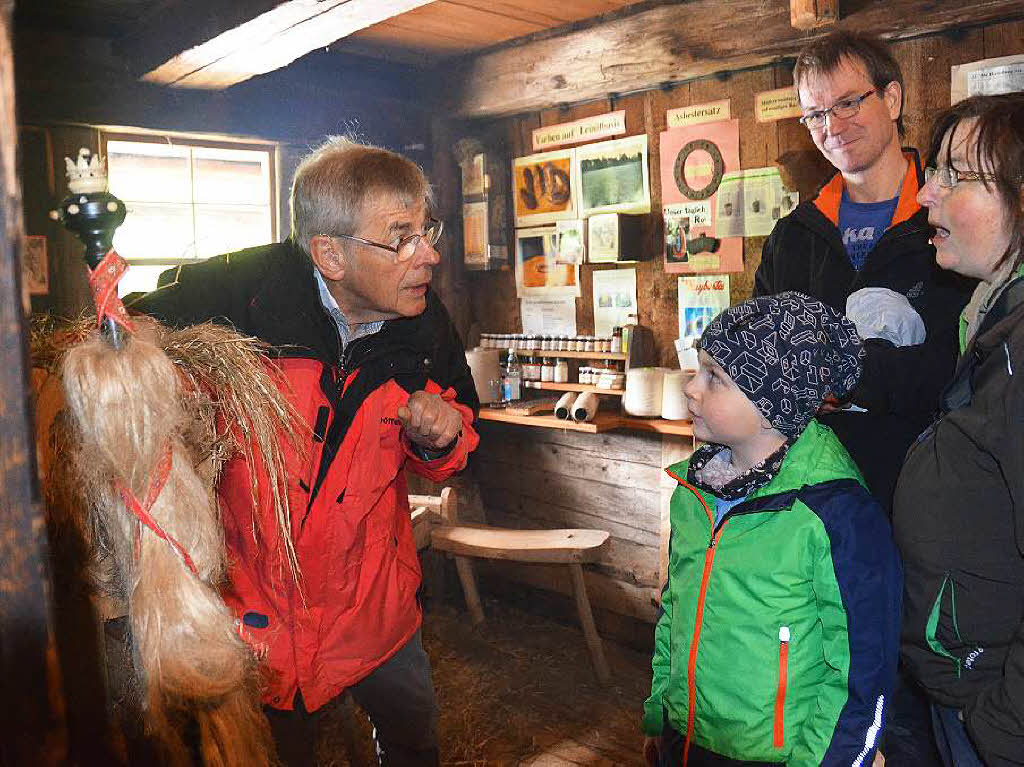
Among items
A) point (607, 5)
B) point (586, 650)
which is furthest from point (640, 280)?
point (586, 650)

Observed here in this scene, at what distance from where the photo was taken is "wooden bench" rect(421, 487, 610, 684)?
335cm

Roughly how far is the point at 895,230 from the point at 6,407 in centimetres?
162

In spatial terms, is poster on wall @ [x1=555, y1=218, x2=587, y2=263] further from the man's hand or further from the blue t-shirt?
the man's hand

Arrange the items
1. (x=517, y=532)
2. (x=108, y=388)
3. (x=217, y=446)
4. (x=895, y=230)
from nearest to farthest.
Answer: (x=108, y=388)
(x=217, y=446)
(x=895, y=230)
(x=517, y=532)

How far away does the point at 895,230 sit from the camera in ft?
5.35

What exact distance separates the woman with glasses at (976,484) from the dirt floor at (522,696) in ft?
6.08

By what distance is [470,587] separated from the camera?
13.0 ft

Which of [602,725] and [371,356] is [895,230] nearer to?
[371,356]

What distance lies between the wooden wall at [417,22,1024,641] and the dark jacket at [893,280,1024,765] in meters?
1.79

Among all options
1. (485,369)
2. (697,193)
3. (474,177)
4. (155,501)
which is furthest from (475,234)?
(155,501)

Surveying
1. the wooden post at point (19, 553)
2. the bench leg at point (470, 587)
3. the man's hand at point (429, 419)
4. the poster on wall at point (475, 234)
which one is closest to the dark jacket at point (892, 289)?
the man's hand at point (429, 419)

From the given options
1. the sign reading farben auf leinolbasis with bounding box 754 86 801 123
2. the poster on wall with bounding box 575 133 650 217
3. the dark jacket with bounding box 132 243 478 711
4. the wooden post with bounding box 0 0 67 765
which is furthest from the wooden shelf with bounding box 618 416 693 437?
the wooden post with bounding box 0 0 67 765

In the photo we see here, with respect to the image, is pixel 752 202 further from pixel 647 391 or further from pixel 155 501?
pixel 155 501

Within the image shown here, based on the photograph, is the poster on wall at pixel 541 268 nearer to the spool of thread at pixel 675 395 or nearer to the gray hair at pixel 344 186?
the spool of thread at pixel 675 395
